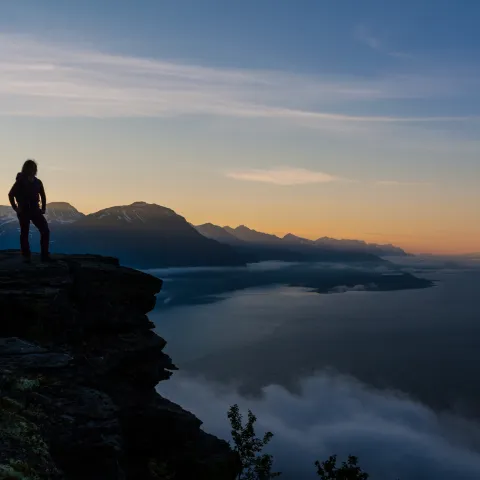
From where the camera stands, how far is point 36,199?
23.6m

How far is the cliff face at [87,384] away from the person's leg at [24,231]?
834 mm

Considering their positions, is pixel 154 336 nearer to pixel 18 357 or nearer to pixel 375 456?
pixel 18 357

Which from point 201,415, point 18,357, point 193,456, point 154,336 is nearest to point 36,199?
point 18,357

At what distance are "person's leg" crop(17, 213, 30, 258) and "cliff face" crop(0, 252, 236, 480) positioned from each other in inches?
32.8

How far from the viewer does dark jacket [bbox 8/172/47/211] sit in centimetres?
2330

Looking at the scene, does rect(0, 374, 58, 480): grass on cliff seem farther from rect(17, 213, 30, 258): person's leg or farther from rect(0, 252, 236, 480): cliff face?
rect(17, 213, 30, 258): person's leg

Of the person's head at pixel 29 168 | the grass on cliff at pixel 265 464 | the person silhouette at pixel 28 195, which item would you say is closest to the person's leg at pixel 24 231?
the person silhouette at pixel 28 195

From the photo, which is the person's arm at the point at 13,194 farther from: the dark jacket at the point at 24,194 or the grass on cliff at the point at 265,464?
the grass on cliff at the point at 265,464

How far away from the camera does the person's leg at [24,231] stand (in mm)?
23641

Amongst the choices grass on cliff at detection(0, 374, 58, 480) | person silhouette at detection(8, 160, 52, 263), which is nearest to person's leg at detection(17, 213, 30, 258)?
person silhouette at detection(8, 160, 52, 263)

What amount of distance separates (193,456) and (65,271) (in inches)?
610

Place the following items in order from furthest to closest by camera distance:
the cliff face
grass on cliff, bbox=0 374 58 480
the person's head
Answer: the person's head
the cliff face
grass on cliff, bbox=0 374 58 480

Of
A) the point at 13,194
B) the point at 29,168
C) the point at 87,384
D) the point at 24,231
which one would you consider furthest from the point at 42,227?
the point at 87,384

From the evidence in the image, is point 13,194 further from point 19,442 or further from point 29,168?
point 19,442
